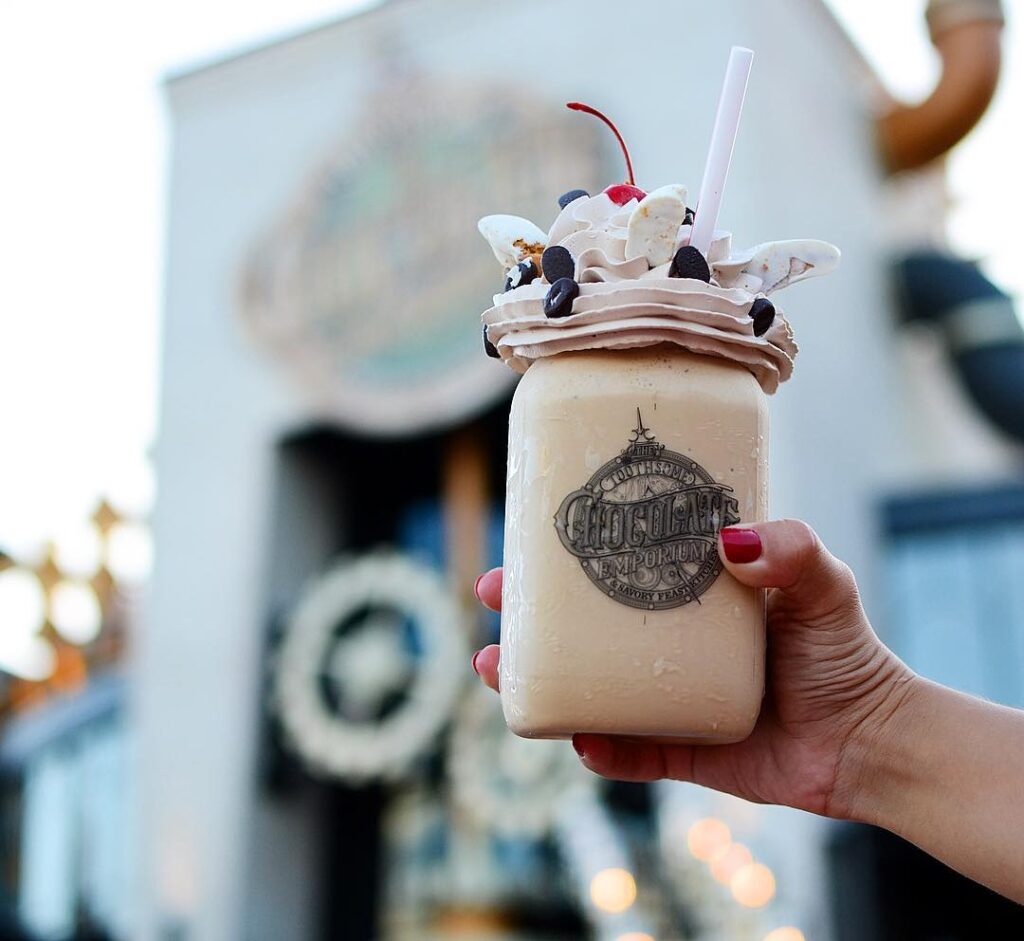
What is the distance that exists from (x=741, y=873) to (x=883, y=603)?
343 cm

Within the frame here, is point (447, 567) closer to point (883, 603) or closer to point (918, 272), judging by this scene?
point (883, 603)

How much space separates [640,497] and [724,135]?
0.46 meters

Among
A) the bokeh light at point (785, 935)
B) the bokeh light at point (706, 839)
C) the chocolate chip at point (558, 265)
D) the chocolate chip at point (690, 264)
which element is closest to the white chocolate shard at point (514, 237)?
the chocolate chip at point (558, 265)

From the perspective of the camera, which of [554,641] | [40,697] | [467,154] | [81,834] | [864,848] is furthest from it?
[40,697]

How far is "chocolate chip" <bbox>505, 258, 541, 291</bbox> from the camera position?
1698mm

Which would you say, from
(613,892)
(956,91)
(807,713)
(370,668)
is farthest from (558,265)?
(956,91)

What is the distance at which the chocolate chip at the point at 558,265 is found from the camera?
163 centimetres

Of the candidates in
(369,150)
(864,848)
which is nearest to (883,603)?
(864,848)

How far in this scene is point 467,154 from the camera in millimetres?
9789

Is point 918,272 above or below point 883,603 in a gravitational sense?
above

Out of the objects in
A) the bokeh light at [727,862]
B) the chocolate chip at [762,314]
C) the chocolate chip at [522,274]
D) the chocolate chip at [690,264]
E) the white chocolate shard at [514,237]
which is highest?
the white chocolate shard at [514,237]

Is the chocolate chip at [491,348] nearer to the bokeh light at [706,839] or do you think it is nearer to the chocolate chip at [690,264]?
the chocolate chip at [690,264]

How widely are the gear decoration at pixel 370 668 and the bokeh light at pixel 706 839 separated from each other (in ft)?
8.14

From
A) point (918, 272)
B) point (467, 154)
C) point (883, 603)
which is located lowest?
point (883, 603)
